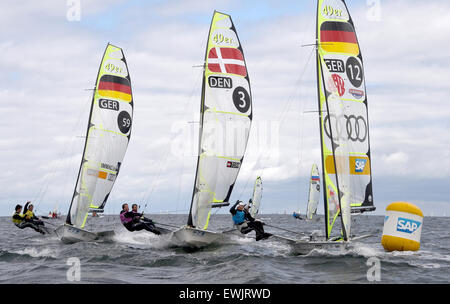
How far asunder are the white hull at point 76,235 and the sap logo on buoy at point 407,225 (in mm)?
11854

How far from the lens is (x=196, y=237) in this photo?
729 inches

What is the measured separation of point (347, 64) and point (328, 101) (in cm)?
395

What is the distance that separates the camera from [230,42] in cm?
2278

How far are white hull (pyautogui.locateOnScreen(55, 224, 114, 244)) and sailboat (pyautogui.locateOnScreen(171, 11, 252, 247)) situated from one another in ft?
15.0

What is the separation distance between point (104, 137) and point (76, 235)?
5.01 m

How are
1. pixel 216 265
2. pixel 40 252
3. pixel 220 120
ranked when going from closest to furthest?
1. pixel 216 265
2. pixel 40 252
3. pixel 220 120

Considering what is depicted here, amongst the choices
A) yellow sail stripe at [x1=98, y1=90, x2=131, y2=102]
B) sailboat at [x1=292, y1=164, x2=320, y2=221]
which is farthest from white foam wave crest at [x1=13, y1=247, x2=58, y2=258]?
sailboat at [x1=292, y1=164, x2=320, y2=221]

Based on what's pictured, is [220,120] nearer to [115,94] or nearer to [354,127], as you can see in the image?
[354,127]

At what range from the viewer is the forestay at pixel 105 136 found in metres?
24.0

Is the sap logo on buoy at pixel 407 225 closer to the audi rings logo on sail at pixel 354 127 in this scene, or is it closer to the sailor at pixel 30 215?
the audi rings logo on sail at pixel 354 127
